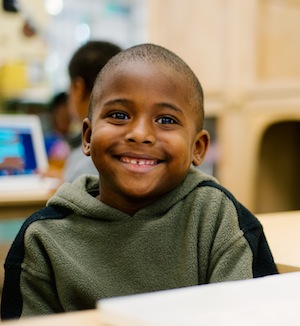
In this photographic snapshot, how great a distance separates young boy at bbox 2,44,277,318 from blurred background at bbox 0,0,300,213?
2079 millimetres

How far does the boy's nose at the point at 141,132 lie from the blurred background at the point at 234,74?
2137 mm

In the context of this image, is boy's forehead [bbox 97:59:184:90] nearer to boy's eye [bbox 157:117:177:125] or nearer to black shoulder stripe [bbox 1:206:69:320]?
boy's eye [bbox 157:117:177:125]

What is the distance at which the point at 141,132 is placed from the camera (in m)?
0.87

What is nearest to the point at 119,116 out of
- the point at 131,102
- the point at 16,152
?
the point at 131,102

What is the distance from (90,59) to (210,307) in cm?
172

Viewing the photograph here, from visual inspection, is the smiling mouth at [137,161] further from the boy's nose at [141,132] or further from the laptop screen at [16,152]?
the laptop screen at [16,152]

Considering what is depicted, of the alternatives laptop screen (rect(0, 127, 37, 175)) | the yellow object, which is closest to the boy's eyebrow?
laptop screen (rect(0, 127, 37, 175))

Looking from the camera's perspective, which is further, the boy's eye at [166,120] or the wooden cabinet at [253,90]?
the wooden cabinet at [253,90]

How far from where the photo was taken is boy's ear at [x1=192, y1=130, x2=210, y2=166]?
1010mm

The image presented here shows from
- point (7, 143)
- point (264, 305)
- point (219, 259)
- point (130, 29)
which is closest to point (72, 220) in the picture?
point (219, 259)

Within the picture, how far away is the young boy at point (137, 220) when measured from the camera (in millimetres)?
854

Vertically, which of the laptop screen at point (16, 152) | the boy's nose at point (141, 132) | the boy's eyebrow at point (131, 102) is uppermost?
the boy's eyebrow at point (131, 102)

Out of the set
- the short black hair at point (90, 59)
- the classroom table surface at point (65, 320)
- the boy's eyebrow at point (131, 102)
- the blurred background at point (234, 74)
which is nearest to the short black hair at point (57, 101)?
the blurred background at point (234, 74)

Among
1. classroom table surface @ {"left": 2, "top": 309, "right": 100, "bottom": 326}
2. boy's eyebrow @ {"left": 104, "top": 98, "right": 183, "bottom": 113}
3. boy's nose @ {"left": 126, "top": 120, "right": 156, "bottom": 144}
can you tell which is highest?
boy's eyebrow @ {"left": 104, "top": 98, "right": 183, "bottom": 113}
